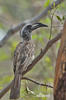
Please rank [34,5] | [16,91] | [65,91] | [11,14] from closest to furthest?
[65,91]
[16,91]
[34,5]
[11,14]

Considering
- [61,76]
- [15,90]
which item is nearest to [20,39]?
[15,90]

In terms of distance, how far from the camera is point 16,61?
489 cm

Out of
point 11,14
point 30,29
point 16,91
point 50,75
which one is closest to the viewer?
point 16,91

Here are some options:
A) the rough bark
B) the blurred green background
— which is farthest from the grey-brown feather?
the rough bark

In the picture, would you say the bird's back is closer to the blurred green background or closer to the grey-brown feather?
the grey-brown feather

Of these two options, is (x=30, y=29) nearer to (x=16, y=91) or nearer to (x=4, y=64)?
(x=16, y=91)

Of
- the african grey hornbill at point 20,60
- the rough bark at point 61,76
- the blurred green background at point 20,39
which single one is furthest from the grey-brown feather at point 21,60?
the rough bark at point 61,76

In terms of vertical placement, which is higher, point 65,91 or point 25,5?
point 25,5

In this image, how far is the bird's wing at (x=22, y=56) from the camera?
479 cm

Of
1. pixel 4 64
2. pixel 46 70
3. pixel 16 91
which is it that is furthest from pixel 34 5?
pixel 16 91

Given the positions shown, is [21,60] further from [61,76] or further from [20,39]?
[61,76]

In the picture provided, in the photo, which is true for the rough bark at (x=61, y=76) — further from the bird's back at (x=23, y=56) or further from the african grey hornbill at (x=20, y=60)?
the bird's back at (x=23, y=56)

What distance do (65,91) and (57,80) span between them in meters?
0.14

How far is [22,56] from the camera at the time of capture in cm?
496
